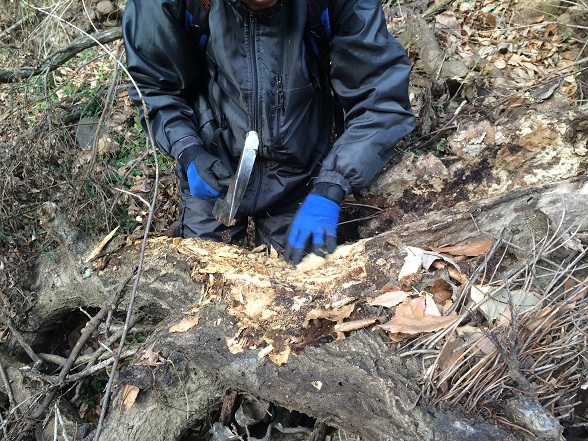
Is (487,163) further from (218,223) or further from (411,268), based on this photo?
(218,223)

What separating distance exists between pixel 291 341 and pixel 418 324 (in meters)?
0.53

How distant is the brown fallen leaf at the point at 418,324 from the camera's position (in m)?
1.56

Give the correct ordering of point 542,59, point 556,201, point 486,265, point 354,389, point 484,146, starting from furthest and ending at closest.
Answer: point 542,59
point 484,146
point 556,201
point 486,265
point 354,389

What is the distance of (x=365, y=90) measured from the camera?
8.34 ft

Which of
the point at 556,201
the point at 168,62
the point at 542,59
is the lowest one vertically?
the point at 542,59

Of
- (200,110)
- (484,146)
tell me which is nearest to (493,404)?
(484,146)

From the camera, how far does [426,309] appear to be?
5.47 ft

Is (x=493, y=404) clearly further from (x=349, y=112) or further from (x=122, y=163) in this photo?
(x=122, y=163)

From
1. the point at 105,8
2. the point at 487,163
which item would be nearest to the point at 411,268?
the point at 487,163

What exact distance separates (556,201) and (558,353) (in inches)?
27.8

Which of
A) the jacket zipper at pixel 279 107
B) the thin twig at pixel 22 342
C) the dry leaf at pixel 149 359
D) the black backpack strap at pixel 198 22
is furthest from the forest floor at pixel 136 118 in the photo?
the dry leaf at pixel 149 359

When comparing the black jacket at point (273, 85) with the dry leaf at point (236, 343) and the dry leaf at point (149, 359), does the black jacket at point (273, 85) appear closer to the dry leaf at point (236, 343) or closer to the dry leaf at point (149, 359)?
the dry leaf at point (236, 343)

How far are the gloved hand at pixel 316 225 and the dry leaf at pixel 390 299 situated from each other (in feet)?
1.99

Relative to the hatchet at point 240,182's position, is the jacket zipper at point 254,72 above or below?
above
